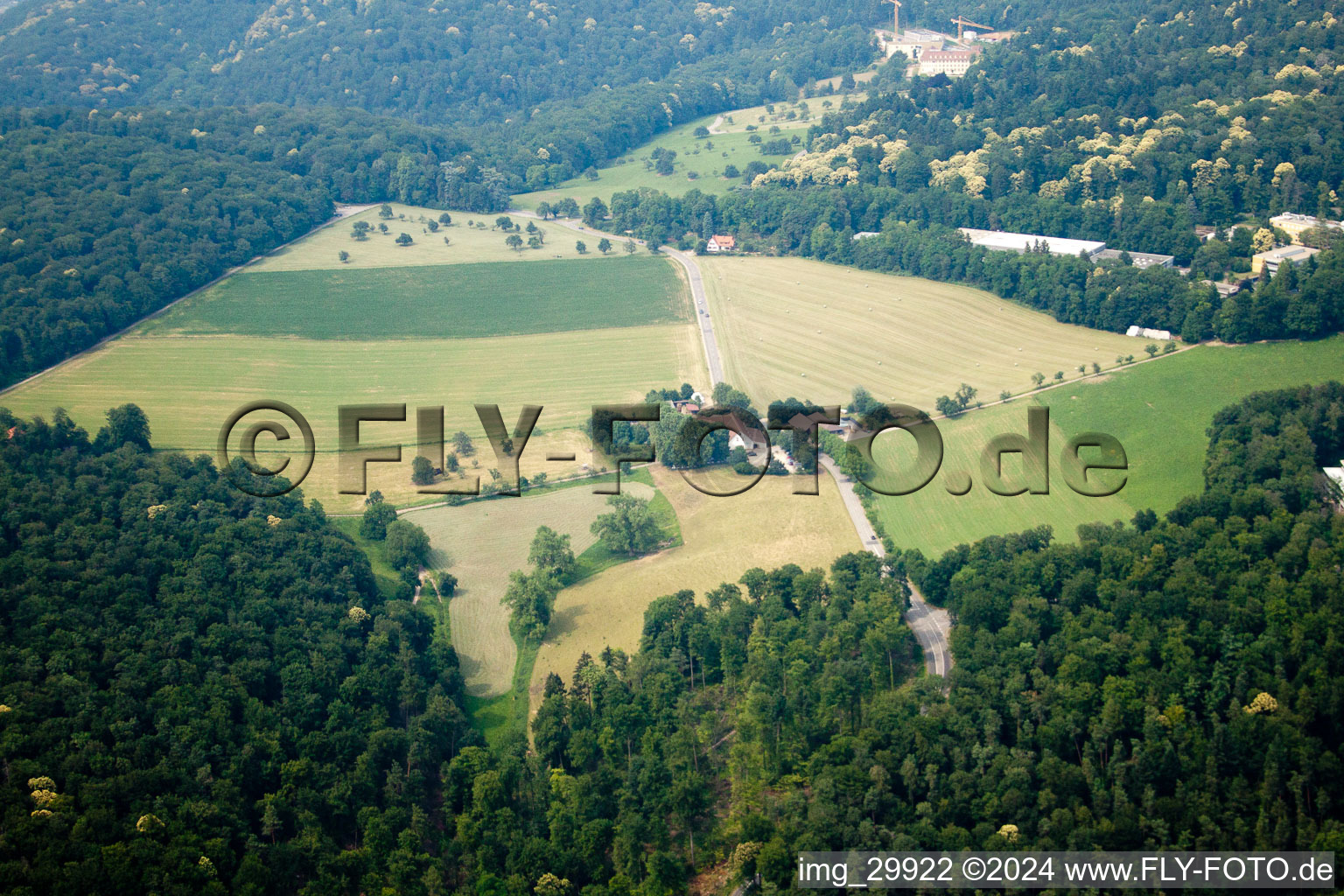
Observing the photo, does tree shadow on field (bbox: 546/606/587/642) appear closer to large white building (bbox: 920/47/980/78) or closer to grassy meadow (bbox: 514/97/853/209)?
grassy meadow (bbox: 514/97/853/209)

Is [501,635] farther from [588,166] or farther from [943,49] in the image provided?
[943,49]

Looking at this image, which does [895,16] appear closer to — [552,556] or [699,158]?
[699,158]

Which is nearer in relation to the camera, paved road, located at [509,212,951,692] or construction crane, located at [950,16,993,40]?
paved road, located at [509,212,951,692]

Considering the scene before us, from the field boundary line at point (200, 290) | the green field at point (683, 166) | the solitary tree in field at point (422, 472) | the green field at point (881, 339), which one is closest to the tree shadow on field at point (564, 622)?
the solitary tree in field at point (422, 472)

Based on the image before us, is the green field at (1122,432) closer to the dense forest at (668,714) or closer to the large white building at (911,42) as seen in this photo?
the dense forest at (668,714)

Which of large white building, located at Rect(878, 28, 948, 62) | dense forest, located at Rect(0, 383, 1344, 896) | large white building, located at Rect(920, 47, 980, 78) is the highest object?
large white building, located at Rect(878, 28, 948, 62)

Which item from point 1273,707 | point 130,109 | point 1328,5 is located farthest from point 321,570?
point 1328,5

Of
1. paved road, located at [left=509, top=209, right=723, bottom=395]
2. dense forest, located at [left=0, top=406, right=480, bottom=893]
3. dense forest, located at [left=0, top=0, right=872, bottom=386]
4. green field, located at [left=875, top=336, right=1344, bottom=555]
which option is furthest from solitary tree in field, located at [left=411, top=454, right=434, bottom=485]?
dense forest, located at [left=0, top=0, right=872, bottom=386]
